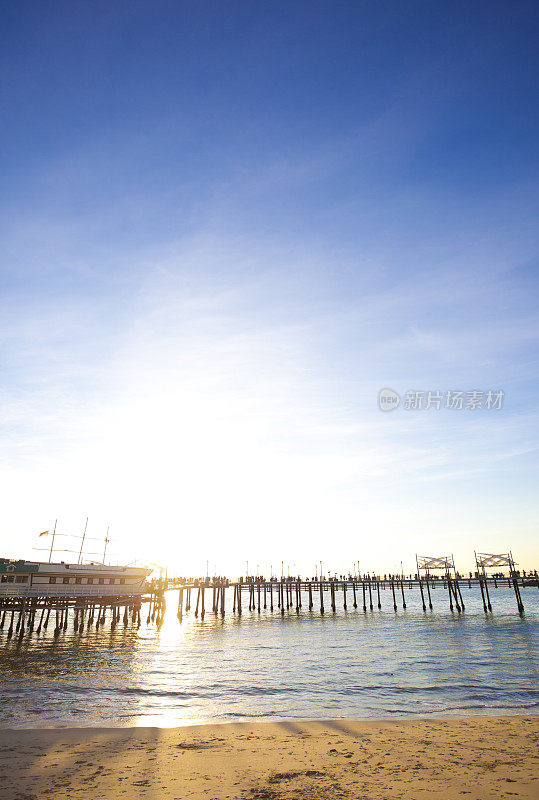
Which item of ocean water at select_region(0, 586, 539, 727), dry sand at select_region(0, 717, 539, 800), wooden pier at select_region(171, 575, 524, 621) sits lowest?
ocean water at select_region(0, 586, 539, 727)

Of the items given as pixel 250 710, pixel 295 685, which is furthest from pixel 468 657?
pixel 250 710

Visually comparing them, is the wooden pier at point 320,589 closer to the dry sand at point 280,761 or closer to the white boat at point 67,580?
the white boat at point 67,580

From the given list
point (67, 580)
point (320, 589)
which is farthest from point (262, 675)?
point (320, 589)

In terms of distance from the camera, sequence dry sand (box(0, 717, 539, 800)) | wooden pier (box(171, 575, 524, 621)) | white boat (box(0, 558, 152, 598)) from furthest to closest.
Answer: wooden pier (box(171, 575, 524, 621)), white boat (box(0, 558, 152, 598)), dry sand (box(0, 717, 539, 800))

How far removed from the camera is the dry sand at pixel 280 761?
32.1 ft

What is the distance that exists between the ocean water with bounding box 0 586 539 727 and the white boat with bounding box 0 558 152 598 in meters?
4.11

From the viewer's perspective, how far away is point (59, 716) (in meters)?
17.4

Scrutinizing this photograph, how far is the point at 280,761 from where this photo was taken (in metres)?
11.7

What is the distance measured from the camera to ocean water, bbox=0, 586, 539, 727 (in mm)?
18433

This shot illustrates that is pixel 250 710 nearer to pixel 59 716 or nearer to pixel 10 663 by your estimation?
pixel 59 716

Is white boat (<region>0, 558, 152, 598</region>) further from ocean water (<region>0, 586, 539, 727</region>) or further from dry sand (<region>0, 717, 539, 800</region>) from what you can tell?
dry sand (<region>0, 717, 539, 800</region>)

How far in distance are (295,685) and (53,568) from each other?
33.7m

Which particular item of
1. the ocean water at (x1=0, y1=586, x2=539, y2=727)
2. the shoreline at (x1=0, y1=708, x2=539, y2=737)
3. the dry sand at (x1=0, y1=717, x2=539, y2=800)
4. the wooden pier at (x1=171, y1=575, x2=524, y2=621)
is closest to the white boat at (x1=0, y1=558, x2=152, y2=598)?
the ocean water at (x1=0, y1=586, x2=539, y2=727)

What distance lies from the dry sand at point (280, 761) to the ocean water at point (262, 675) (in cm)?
298
